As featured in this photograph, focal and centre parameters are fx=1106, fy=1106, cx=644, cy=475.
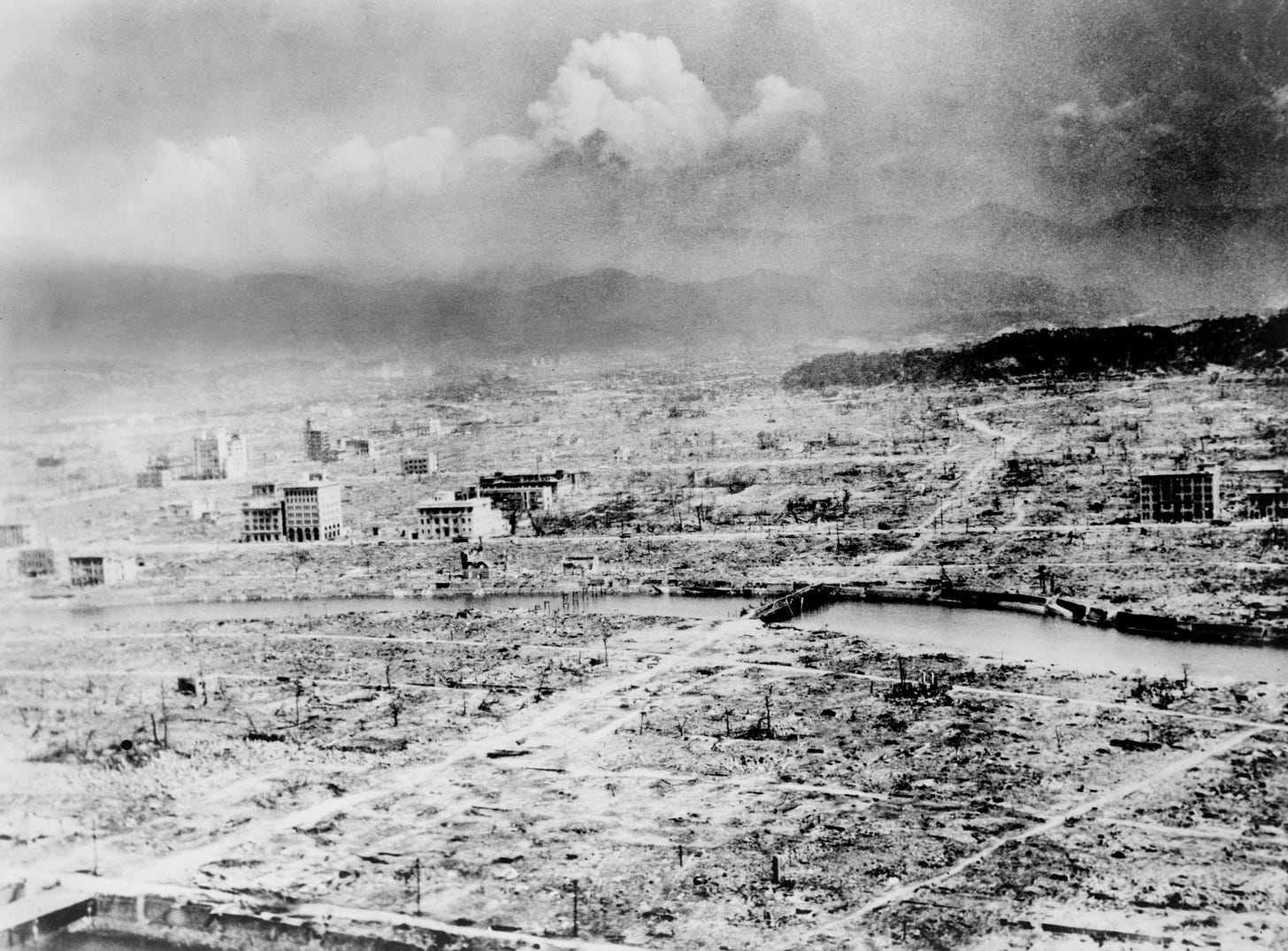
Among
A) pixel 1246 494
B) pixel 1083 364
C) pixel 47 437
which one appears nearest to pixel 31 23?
pixel 47 437

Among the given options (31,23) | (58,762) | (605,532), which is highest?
(31,23)

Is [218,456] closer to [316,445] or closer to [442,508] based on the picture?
[316,445]

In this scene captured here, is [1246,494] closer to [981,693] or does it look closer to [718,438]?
[981,693]

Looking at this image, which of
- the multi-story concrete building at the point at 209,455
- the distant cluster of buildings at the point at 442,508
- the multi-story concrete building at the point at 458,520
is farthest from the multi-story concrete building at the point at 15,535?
the multi-story concrete building at the point at 458,520

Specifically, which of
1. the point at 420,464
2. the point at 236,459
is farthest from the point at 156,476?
the point at 420,464

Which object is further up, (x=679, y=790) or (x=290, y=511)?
(x=290, y=511)

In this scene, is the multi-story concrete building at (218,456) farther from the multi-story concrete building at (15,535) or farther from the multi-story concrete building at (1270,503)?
the multi-story concrete building at (1270,503)
